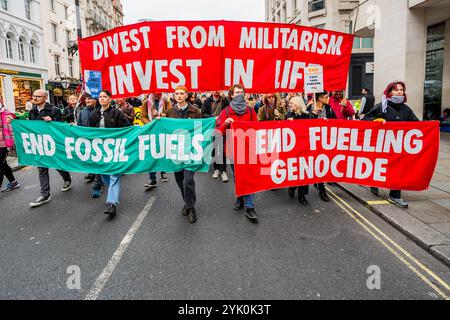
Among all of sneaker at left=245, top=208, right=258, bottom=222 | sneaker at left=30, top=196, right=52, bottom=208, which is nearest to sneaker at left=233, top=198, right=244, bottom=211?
sneaker at left=245, top=208, right=258, bottom=222

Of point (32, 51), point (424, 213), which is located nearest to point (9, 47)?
point (32, 51)

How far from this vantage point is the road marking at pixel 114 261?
3.06m

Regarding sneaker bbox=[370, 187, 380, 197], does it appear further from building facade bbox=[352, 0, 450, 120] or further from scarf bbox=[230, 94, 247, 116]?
building facade bbox=[352, 0, 450, 120]

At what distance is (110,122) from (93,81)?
75cm

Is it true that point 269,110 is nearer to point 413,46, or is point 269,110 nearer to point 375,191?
point 375,191

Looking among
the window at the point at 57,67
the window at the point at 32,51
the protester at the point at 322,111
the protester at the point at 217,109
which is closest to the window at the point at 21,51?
the window at the point at 32,51

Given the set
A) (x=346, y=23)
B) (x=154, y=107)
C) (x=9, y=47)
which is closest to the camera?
(x=154, y=107)

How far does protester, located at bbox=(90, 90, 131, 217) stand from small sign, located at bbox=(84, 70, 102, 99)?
0.78 ft

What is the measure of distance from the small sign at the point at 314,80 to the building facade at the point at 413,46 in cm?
743

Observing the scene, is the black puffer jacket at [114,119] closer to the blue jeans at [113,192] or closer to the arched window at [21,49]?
the blue jeans at [113,192]

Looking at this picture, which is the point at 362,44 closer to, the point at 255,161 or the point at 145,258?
the point at 255,161

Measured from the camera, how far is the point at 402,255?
3.76m

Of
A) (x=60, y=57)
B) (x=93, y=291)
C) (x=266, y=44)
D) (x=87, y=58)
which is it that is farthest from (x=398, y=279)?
(x=60, y=57)

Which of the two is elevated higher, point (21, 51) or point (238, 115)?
point (21, 51)
